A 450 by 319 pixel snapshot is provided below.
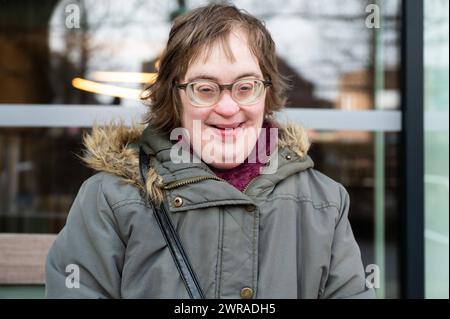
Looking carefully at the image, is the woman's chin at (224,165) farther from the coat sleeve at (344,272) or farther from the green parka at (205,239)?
the coat sleeve at (344,272)

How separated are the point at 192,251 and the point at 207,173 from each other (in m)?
0.21

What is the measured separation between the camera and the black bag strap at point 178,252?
1.40 meters

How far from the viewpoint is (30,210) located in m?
2.92

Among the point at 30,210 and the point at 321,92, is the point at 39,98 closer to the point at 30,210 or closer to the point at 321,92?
the point at 30,210

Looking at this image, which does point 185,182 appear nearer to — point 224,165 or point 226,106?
point 224,165

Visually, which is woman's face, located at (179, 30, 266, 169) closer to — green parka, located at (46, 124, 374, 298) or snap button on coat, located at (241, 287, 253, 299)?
green parka, located at (46, 124, 374, 298)

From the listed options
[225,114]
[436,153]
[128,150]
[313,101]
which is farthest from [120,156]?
[436,153]

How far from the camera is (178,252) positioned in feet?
4.65

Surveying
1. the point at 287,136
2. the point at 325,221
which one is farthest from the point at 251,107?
the point at 325,221

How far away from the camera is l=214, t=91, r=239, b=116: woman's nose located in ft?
4.79

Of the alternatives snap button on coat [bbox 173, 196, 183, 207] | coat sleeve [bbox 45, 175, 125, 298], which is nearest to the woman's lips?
snap button on coat [bbox 173, 196, 183, 207]

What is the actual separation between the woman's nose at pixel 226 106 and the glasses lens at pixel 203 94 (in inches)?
0.7

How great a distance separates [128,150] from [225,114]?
31 cm
